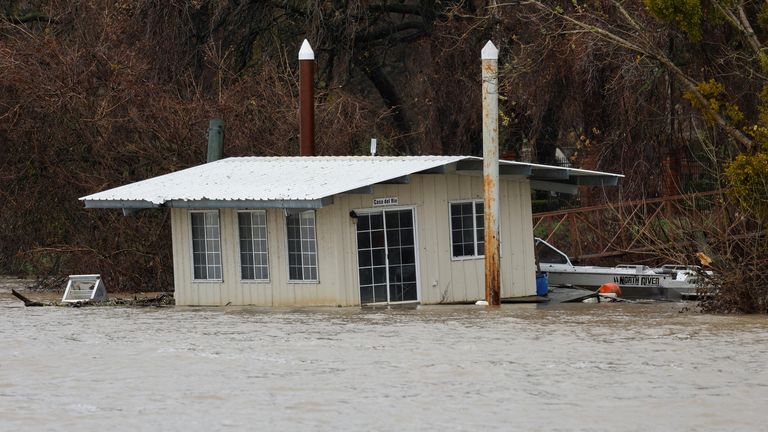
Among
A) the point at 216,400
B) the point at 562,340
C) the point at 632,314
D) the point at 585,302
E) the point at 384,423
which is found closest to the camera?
the point at 384,423

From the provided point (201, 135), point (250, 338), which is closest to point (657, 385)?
point (250, 338)

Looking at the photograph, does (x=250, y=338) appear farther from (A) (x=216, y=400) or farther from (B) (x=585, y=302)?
(B) (x=585, y=302)

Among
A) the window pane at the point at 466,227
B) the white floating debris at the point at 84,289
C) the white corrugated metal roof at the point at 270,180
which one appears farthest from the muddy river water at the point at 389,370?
the white floating debris at the point at 84,289

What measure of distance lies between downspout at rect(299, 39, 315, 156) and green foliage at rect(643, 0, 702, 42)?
7491 millimetres

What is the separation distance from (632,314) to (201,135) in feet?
39.1

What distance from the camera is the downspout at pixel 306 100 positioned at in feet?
105

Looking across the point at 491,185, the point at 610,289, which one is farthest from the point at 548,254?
the point at 491,185

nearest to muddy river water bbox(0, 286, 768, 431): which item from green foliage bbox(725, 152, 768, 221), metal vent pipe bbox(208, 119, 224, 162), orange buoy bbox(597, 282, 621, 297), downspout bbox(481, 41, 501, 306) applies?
downspout bbox(481, 41, 501, 306)

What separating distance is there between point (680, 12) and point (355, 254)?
718 centimetres

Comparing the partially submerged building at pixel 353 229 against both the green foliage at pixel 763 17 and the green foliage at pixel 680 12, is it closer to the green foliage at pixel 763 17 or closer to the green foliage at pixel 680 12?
the green foliage at pixel 680 12

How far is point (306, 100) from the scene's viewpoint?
3189cm

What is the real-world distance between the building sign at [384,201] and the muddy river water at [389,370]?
7.00 feet

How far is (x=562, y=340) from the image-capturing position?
2267 centimetres

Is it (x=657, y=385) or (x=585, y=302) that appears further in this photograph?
(x=585, y=302)
